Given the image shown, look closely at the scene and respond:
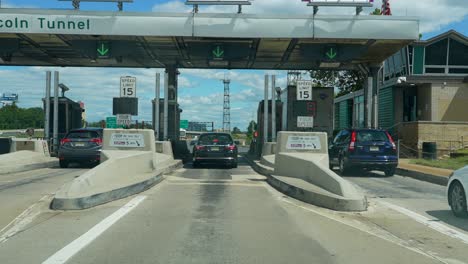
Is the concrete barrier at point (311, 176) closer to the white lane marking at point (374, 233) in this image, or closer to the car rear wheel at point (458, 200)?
the white lane marking at point (374, 233)

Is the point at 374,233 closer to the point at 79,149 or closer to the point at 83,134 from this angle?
the point at 79,149

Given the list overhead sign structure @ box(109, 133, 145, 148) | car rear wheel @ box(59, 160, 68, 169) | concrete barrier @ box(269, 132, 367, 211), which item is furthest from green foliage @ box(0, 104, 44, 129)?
concrete barrier @ box(269, 132, 367, 211)

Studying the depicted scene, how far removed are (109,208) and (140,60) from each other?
59.8 feet

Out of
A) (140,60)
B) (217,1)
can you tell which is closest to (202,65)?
(140,60)

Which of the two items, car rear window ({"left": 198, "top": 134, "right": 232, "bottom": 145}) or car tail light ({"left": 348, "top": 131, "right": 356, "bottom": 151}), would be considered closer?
car tail light ({"left": 348, "top": 131, "right": 356, "bottom": 151})

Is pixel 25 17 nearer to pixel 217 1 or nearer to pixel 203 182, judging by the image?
pixel 217 1

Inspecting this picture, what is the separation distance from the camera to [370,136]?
19.0 metres

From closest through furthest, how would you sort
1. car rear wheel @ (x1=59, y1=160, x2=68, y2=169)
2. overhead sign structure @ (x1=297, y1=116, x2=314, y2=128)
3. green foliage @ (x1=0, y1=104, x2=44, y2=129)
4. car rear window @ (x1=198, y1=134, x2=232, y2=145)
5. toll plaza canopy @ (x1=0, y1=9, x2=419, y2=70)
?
1. overhead sign structure @ (x1=297, y1=116, x2=314, y2=128)
2. toll plaza canopy @ (x1=0, y1=9, x2=419, y2=70)
3. car rear wheel @ (x1=59, y1=160, x2=68, y2=169)
4. car rear window @ (x1=198, y1=134, x2=232, y2=145)
5. green foliage @ (x1=0, y1=104, x2=44, y2=129)

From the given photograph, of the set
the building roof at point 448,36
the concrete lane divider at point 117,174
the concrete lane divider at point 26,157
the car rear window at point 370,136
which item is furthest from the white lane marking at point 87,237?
the building roof at point 448,36

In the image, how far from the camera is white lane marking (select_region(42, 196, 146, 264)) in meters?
6.67

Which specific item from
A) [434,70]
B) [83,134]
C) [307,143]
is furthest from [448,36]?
[83,134]

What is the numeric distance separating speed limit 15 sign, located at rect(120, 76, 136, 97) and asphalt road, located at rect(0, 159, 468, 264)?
8.87 m

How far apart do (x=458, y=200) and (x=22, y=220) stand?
7.68 meters

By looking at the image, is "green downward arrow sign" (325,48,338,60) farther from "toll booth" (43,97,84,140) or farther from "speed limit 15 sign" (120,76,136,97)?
"toll booth" (43,97,84,140)
